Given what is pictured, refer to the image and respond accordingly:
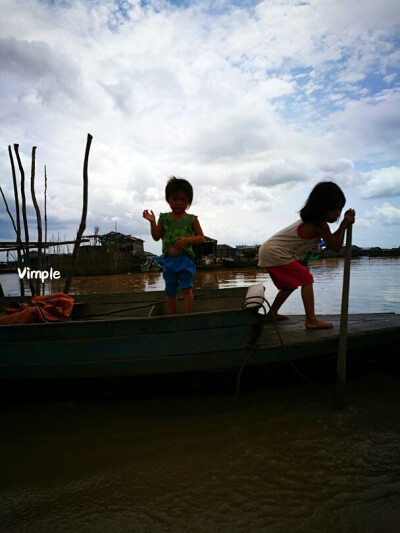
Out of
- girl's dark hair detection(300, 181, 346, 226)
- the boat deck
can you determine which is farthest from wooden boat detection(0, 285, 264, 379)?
girl's dark hair detection(300, 181, 346, 226)

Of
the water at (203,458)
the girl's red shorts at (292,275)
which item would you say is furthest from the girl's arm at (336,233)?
the water at (203,458)

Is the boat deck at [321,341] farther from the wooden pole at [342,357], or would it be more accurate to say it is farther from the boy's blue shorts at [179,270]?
the boy's blue shorts at [179,270]

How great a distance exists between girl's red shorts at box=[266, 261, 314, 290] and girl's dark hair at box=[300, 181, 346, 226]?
434 mm

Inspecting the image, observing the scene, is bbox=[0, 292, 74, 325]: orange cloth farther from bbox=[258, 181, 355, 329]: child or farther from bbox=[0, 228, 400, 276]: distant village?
bbox=[0, 228, 400, 276]: distant village

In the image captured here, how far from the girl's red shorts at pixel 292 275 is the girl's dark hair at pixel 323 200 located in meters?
0.43

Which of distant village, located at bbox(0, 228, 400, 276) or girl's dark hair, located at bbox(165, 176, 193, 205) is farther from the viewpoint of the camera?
distant village, located at bbox(0, 228, 400, 276)

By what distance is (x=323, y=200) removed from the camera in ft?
9.25

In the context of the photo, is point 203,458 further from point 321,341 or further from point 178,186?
point 178,186

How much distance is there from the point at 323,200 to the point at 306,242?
0.44 m

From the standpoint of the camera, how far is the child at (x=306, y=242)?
2.84m

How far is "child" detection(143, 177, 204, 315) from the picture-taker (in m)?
3.08

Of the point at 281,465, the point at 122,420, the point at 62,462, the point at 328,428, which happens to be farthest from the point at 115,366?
the point at 328,428

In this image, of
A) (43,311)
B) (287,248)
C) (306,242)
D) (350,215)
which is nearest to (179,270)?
(287,248)

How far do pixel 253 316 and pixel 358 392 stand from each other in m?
1.07
